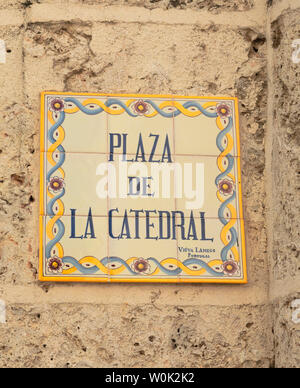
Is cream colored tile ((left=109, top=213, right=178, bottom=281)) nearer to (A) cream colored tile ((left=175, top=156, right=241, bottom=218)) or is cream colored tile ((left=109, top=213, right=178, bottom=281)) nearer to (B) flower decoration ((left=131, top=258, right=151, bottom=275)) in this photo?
(B) flower decoration ((left=131, top=258, right=151, bottom=275))

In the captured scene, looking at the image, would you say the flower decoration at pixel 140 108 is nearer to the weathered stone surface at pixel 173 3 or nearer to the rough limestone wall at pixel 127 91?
the rough limestone wall at pixel 127 91

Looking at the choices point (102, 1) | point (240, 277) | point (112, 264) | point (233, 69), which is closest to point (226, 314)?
point (240, 277)

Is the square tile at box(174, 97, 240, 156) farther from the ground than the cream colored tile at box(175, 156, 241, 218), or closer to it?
farther from the ground

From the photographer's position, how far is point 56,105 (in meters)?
3.28

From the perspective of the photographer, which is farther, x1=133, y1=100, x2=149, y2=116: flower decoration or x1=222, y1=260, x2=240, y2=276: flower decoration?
x1=133, y1=100, x2=149, y2=116: flower decoration

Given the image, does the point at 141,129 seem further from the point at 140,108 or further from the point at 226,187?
the point at 226,187

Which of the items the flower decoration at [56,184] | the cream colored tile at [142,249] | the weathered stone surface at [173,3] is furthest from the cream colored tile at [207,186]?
the weathered stone surface at [173,3]

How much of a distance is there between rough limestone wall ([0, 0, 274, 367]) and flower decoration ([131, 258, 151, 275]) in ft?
0.15

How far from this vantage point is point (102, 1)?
3402 mm

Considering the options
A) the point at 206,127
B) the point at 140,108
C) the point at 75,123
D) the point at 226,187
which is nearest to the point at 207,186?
the point at 226,187

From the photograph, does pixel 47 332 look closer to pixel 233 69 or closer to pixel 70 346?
pixel 70 346

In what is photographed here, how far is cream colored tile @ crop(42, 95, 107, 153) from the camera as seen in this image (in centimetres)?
325

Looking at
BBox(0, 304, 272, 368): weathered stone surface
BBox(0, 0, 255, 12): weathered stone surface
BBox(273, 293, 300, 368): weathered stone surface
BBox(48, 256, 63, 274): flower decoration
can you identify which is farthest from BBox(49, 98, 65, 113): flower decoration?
BBox(273, 293, 300, 368): weathered stone surface

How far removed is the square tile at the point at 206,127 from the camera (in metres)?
3.29
